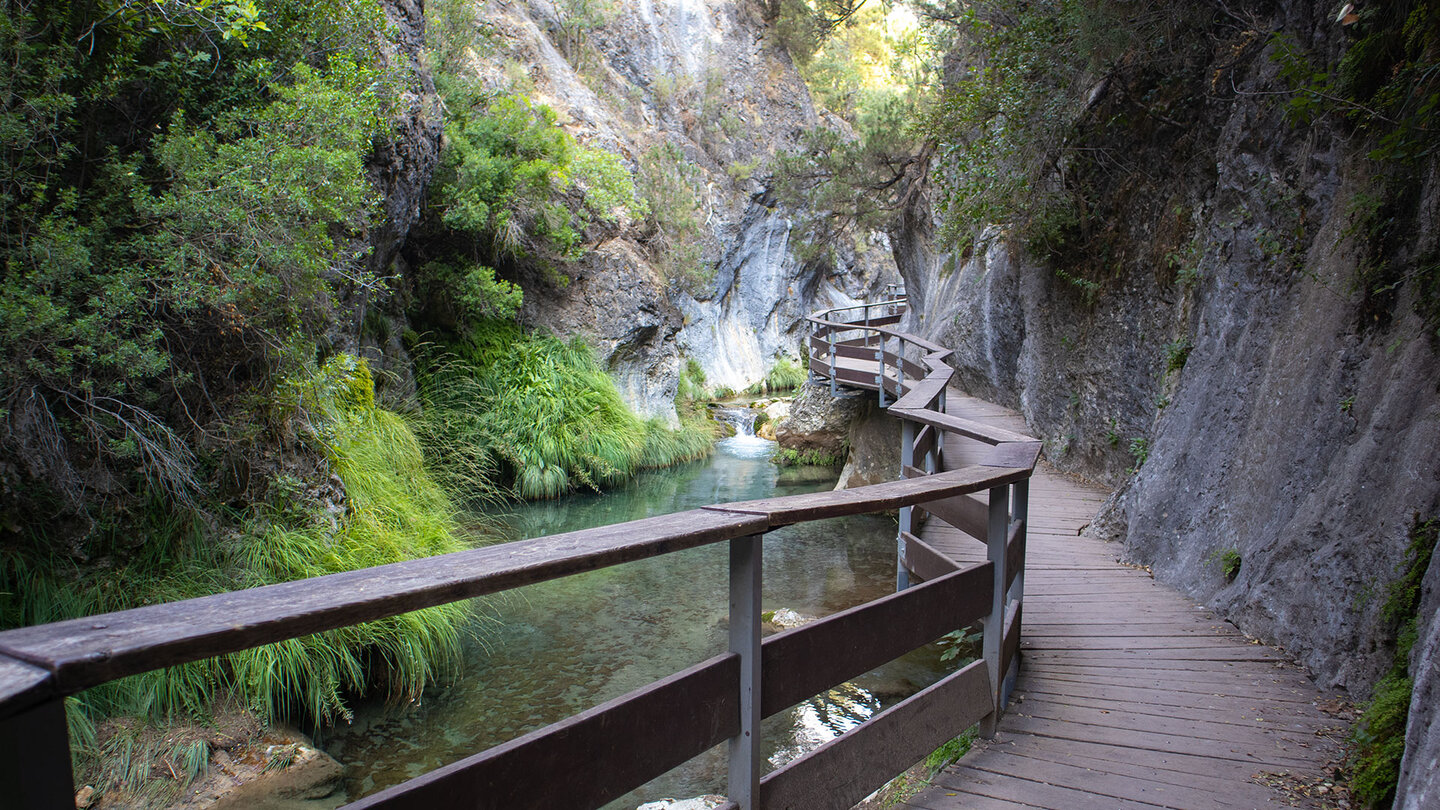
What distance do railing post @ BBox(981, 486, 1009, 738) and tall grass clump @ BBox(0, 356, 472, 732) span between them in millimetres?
3594

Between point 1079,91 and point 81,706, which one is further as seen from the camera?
point 1079,91

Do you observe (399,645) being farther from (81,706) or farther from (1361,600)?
(1361,600)

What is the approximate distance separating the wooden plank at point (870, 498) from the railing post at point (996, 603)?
107mm

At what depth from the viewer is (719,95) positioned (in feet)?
92.8

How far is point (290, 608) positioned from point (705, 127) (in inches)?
1132

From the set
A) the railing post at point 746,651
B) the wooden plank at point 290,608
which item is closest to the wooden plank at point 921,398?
the railing post at point 746,651

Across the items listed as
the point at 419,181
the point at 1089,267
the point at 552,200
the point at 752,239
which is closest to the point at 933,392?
the point at 1089,267

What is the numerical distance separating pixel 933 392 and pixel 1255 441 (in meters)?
2.36

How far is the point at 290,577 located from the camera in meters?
5.35

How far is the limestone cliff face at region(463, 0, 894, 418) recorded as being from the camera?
1844cm

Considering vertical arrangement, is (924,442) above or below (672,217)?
below

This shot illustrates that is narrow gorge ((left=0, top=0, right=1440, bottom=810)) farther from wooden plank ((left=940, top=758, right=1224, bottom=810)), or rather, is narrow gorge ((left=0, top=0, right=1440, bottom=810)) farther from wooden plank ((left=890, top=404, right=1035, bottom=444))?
wooden plank ((left=890, top=404, right=1035, bottom=444))

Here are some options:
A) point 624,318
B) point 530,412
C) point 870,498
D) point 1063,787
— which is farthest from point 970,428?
point 624,318

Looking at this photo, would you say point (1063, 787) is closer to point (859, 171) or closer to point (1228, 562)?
point (1228, 562)
